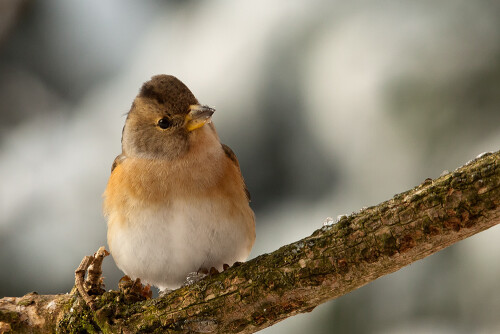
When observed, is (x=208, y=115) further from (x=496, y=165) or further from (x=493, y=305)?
(x=493, y=305)

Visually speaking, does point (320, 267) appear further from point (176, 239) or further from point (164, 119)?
point (164, 119)

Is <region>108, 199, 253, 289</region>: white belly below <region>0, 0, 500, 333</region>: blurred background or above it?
below

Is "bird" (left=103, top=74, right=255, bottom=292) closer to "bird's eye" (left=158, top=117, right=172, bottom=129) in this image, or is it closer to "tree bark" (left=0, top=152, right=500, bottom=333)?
"bird's eye" (left=158, top=117, right=172, bottom=129)

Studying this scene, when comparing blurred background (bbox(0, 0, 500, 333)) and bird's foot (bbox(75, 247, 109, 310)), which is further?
blurred background (bbox(0, 0, 500, 333))

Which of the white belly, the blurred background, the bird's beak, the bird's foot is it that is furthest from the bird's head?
the blurred background

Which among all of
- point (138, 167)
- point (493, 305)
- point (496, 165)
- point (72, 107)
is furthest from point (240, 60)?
point (496, 165)

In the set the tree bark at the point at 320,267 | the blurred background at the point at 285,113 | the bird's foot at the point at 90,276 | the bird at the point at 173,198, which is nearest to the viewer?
the tree bark at the point at 320,267

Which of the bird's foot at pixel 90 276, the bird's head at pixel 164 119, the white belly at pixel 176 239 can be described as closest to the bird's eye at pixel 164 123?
the bird's head at pixel 164 119

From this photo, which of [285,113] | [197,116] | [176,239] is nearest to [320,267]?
[176,239]

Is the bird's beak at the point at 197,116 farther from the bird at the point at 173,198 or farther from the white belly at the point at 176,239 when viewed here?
the white belly at the point at 176,239
